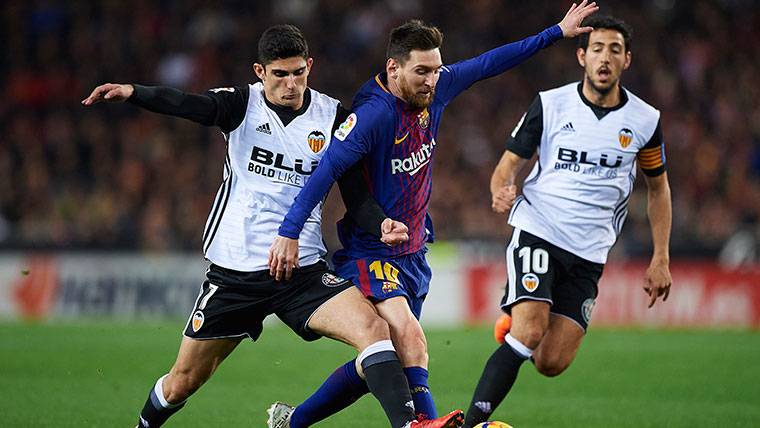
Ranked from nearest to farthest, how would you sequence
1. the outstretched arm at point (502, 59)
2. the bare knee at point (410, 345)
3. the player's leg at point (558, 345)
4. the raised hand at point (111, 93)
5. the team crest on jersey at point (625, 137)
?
the raised hand at point (111, 93) → the bare knee at point (410, 345) → the outstretched arm at point (502, 59) → the player's leg at point (558, 345) → the team crest on jersey at point (625, 137)

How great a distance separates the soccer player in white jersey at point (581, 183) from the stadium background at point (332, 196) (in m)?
3.60

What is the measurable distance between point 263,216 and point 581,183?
2232mm

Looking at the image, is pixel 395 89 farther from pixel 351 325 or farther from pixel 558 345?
pixel 558 345

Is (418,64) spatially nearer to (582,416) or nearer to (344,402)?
(344,402)

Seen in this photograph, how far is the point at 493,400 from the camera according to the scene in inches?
267

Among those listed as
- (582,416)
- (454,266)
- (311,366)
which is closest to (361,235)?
(582,416)

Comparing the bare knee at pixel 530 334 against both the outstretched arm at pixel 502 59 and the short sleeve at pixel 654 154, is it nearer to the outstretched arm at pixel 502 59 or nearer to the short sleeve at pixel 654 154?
the short sleeve at pixel 654 154

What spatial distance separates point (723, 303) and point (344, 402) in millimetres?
10821

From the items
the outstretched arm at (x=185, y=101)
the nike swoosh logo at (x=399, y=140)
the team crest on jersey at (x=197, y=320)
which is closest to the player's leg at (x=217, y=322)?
the team crest on jersey at (x=197, y=320)

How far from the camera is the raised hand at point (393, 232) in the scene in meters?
5.91

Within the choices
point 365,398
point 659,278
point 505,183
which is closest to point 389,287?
point 505,183

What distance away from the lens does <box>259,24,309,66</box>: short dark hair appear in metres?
6.15

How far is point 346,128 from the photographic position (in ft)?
20.3

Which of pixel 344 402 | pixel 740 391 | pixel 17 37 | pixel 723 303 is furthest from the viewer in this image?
pixel 17 37
